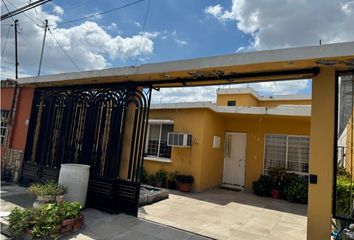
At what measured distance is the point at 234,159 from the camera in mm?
11508

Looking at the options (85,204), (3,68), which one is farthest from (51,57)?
(85,204)

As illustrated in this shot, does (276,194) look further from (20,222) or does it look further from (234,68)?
(20,222)

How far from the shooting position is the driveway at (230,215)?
5.38m

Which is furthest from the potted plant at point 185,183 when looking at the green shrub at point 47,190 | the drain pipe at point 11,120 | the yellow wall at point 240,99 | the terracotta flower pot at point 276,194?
the yellow wall at point 240,99

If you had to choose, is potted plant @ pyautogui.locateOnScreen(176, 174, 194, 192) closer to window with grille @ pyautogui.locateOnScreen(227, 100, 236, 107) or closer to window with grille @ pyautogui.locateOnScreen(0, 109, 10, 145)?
window with grille @ pyautogui.locateOnScreen(0, 109, 10, 145)

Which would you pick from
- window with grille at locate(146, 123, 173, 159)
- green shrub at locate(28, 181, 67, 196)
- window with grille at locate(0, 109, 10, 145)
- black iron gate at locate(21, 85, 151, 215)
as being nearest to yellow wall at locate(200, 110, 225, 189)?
window with grille at locate(146, 123, 173, 159)

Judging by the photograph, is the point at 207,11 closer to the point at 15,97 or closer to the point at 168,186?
the point at 168,186

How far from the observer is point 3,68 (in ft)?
41.9

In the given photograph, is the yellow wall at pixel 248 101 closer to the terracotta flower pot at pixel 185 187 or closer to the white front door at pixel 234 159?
the white front door at pixel 234 159

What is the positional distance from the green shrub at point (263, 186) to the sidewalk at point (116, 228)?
233 inches

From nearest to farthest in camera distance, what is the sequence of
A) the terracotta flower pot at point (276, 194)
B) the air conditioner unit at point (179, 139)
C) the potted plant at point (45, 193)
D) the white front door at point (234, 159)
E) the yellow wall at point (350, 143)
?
the yellow wall at point (350, 143)
the potted plant at point (45, 193)
the terracotta flower pot at point (276, 194)
the air conditioner unit at point (179, 139)
the white front door at point (234, 159)

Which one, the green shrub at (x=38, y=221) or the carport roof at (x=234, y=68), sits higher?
the carport roof at (x=234, y=68)

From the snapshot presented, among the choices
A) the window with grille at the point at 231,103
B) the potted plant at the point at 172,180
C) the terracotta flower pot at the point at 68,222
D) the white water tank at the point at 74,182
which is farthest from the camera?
the window with grille at the point at 231,103

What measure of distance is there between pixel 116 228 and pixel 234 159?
303 inches
